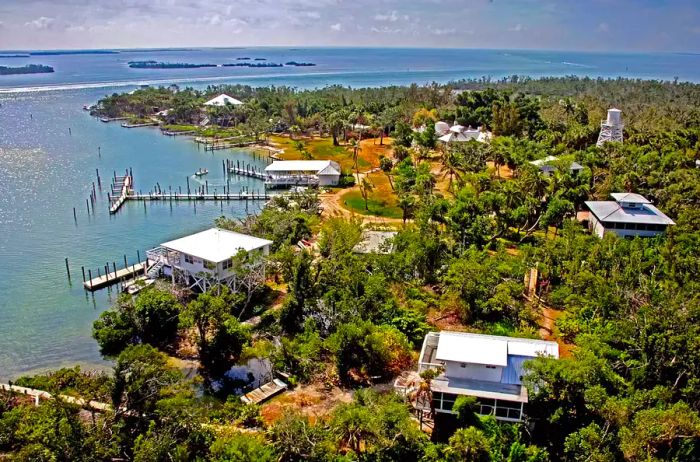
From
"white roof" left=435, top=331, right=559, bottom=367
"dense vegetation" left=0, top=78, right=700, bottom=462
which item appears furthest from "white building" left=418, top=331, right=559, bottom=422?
"dense vegetation" left=0, top=78, right=700, bottom=462

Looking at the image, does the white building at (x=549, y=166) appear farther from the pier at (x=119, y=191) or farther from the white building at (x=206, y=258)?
the pier at (x=119, y=191)

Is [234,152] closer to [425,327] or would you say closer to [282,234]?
[282,234]

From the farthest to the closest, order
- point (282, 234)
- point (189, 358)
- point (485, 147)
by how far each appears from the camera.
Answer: point (485, 147)
point (282, 234)
point (189, 358)

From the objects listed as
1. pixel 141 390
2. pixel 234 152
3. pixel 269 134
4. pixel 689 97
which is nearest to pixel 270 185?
pixel 234 152

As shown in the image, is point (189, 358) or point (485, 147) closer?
point (189, 358)

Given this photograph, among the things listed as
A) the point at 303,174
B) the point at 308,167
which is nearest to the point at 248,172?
the point at 303,174

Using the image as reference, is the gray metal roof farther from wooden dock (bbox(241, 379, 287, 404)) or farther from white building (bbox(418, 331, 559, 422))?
wooden dock (bbox(241, 379, 287, 404))
